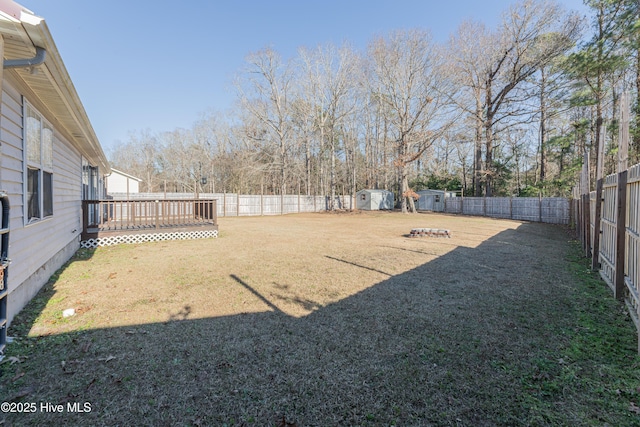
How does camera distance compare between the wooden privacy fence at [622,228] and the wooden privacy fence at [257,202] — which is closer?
the wooden privacy fence at [622,228]

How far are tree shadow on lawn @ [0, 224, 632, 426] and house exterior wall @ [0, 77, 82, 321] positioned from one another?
3.91 ft

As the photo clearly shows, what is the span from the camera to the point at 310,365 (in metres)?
2.49

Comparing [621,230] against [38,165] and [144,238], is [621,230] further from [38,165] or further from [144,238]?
[144,238]

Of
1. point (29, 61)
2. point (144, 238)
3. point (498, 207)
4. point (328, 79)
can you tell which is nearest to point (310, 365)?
point (29, 61)

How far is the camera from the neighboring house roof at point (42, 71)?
2279 millimetres

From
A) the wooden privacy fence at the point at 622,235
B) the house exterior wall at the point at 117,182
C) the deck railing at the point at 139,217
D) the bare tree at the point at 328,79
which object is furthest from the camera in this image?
the bare tree at the point at 328,79

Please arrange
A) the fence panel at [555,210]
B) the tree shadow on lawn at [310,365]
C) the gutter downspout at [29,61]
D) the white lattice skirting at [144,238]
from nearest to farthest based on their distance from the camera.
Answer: the tree shadow on lawn at [310,365] < the gutter downspout at [29,61] < the white lattice skirting at [144,238] < the fence panel at [555,210]

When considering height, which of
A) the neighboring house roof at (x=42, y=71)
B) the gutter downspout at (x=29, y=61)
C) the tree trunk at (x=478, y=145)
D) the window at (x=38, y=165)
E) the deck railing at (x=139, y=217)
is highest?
the tree trunk at (x=478, y=145)

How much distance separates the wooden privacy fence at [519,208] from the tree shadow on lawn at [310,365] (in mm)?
17624

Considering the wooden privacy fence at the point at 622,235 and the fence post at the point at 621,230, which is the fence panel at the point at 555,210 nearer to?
the wooden privacy fence at the point at 622,235

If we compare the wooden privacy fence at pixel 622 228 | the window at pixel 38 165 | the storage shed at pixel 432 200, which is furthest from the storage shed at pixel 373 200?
the window at pixel 38 165

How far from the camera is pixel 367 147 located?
34062 mm

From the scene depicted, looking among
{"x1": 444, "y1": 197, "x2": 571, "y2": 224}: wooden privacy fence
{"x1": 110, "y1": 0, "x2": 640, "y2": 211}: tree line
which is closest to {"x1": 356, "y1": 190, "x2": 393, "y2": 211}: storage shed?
{"x1": 110, "y1": 0, "x2": 640, "y2": 211}: tree line

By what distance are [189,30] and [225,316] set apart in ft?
54.3
